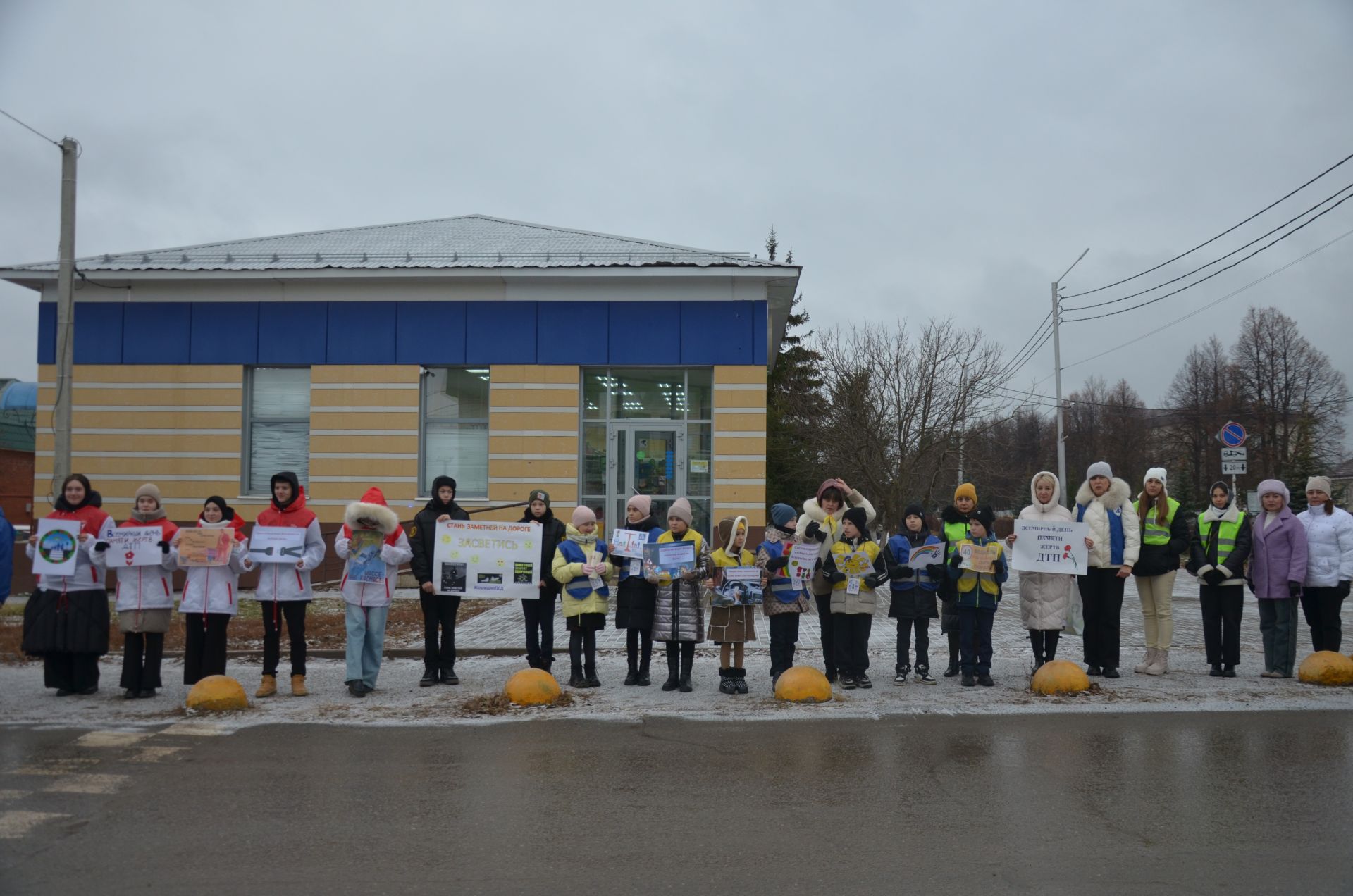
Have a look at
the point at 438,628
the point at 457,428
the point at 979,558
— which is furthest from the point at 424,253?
the point at 979,558

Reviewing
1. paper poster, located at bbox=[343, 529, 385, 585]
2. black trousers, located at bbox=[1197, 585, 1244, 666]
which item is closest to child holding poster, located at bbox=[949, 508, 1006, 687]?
black trousers, located at bbox=[1197, 585, 1244, 666]

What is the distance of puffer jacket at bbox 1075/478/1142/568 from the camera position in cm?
978

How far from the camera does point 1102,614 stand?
9.88 m

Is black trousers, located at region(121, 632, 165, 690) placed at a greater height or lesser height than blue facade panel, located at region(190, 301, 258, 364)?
lesser

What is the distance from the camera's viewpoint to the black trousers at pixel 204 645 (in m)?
9.27

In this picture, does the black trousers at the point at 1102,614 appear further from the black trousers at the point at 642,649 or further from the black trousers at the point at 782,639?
the black trousers at the point at 642,649

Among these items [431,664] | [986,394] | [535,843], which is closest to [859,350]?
[986,394]

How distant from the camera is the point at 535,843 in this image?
17.2 ft

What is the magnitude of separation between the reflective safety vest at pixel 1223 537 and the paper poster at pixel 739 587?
15.3 feet

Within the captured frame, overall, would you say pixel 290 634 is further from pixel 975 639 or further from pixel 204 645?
pixel 975 639

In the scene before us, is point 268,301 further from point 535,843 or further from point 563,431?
point 535,843

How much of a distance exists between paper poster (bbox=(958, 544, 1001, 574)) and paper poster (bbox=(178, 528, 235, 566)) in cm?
683

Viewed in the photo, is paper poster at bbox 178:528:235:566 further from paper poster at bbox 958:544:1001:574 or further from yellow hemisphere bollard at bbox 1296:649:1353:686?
yellow hemisphere bollard at bbox 1296:649:1353:686

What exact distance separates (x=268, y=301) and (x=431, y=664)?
12551 mm
